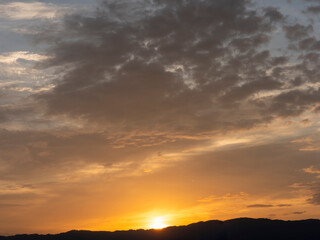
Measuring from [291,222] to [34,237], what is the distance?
116883mm

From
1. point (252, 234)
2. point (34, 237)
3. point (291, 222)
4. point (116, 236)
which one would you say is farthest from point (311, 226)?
point (34, 237)

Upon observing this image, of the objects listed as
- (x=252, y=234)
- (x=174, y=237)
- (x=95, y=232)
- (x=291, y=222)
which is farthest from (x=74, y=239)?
(x=291, y=222)

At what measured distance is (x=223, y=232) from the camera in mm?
180625

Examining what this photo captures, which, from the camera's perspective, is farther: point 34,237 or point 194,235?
point 34,237

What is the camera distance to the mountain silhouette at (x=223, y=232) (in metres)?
179

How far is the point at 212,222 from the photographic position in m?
186

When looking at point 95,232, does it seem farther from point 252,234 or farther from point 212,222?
point 252,234

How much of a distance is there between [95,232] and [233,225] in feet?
202

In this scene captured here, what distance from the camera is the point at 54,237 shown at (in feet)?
A: 627

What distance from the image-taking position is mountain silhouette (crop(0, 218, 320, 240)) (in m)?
179

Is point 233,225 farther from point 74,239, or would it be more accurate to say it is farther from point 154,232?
point 74,239

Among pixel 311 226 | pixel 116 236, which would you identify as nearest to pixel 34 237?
pixel 116 236

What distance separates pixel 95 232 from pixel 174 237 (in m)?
36.2

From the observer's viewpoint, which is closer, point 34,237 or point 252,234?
point 252,234
